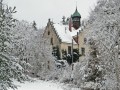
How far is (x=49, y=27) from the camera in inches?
2781

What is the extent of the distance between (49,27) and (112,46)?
43345 mm

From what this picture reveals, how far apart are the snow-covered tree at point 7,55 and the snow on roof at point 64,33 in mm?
50469

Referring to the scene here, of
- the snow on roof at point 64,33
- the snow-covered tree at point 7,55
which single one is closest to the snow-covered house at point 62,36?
the snow on roof at point 64,33

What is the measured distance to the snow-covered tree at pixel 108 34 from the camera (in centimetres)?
2761

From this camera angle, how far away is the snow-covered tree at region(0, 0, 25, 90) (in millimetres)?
16609

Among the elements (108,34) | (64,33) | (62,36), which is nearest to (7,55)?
(108,34)

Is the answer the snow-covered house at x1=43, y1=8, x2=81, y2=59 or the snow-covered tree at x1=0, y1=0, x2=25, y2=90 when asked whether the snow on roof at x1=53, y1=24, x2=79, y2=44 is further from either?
the snow-covered tree at x1=0, y1=0, x2=25, y2=90

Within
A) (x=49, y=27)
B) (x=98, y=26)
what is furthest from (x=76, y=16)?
(x=98, y=26)

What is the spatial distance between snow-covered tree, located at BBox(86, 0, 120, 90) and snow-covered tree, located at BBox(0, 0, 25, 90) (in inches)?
419

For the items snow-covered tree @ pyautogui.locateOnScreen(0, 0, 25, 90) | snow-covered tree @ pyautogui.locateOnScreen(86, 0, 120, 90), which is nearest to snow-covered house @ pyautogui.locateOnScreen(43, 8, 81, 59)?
snow-covered tree @ pyautogui.locateOnScreen(86, 0, 120, 90)

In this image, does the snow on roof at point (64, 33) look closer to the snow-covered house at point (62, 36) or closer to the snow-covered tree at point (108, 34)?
the snow-covered house at point (62, 36)

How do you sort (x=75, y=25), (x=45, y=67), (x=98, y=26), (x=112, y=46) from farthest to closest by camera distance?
(x=75, y=25)
(x=45, y=67)
(x=98, y=26)
(x=112, y=46)

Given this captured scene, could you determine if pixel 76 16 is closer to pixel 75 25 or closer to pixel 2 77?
pixel 75 25

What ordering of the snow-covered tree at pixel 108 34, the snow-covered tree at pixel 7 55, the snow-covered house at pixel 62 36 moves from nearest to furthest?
the snow-covered tree at pixel 7 55, the snow-covered tree at pixel 108 34, the snow-covered house at pixel 62 36
